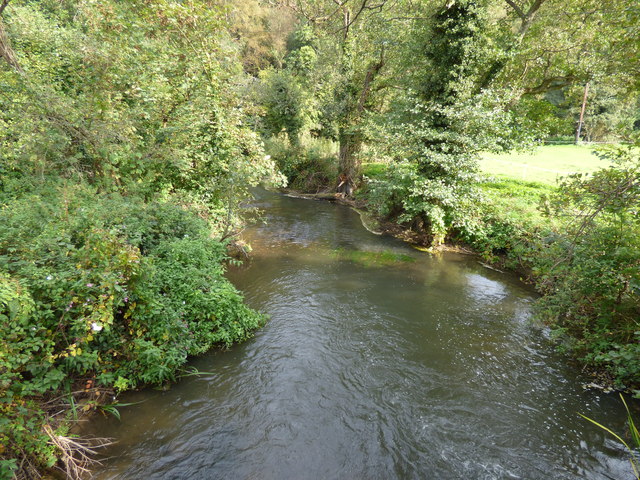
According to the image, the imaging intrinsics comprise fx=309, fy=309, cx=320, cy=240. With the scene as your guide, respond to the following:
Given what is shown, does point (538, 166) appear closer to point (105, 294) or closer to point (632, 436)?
point (632, 436)

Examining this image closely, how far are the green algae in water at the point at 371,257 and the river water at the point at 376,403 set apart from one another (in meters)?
2.32

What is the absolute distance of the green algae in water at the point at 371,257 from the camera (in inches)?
429

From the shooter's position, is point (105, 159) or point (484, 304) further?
point (484, 304)

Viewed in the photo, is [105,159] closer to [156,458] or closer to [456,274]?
[156,458]

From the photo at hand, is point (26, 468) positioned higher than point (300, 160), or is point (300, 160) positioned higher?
point (300, 160)

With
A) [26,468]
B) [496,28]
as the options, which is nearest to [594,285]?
[26,468]

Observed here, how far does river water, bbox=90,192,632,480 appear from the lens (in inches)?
161

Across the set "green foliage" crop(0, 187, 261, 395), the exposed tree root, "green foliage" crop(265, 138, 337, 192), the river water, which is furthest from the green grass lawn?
the exposed tree root

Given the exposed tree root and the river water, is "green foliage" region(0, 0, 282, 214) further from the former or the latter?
the exposed tree root

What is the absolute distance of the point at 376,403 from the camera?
199 inches

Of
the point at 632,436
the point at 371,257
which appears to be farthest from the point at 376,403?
the point at 371,257

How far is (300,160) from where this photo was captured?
880 inches

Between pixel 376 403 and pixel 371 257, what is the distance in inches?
263

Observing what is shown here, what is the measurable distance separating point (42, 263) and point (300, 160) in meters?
19.3
